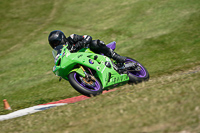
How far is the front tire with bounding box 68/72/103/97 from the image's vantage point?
633 cm

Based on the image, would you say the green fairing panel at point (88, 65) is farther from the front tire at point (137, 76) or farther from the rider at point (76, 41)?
the front tire at point (137, 76)

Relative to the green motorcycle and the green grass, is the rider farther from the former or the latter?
the green grass

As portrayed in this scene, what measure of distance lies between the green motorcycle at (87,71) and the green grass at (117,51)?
40cm

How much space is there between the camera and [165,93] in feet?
16.3

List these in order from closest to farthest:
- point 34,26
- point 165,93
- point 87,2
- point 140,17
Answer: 1. point 165,93
2. point 140,17
3. point 34,26
4. point 87,2

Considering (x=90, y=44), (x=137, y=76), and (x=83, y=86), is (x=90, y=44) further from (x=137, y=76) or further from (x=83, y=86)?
(x=137, y=76)

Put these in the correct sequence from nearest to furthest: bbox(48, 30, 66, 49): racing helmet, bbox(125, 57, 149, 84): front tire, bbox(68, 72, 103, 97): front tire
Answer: bbox(68, 72, 103, 97): front tire
bbox(48, 30, 66, 49): racing helmet
bbox(125, 57, 149, 84): front tire

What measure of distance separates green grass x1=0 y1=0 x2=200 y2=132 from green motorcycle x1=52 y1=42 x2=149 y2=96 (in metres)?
0.40

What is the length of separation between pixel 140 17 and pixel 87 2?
26.2 feet

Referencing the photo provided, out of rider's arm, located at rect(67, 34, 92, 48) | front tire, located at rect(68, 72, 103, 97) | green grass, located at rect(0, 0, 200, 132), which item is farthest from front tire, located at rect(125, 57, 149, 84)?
rider's arm, located at rect(67, 34, 92, 48)

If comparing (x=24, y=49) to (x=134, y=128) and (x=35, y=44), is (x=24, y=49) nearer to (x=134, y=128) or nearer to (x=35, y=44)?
(x=35, y=44)

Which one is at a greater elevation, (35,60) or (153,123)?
(35,60)

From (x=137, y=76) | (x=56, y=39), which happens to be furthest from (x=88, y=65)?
(x=137, y=76)

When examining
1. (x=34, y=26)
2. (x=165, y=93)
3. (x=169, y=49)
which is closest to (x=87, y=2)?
(x=34, y=26)
